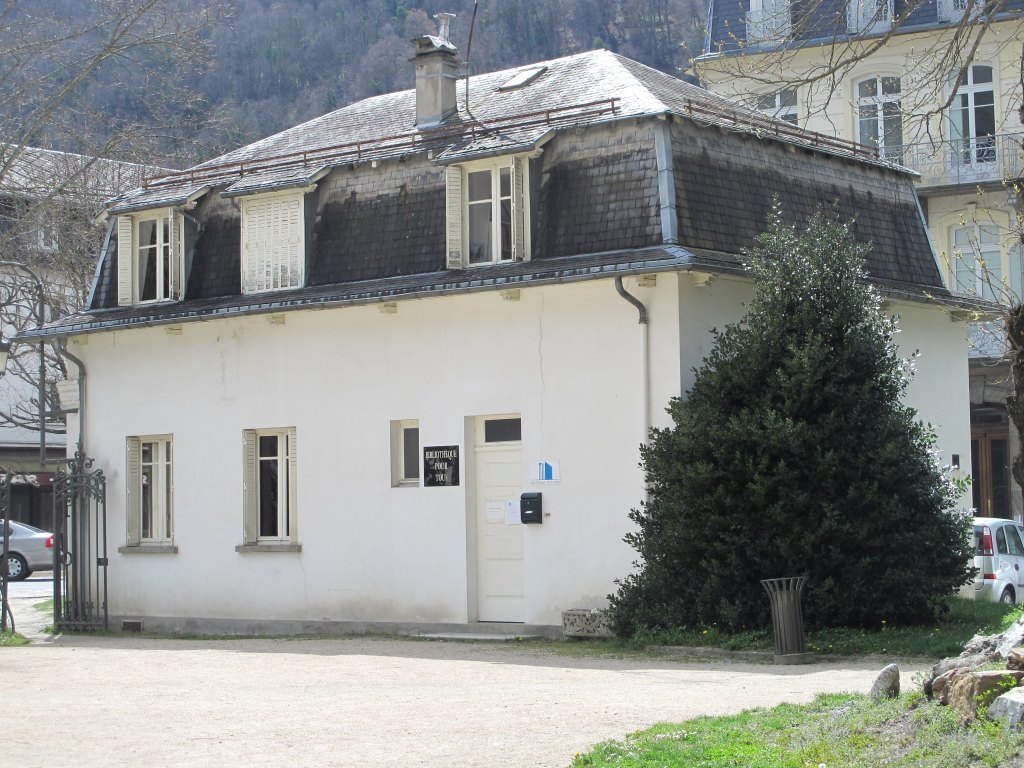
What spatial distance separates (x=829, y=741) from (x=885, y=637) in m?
6.74

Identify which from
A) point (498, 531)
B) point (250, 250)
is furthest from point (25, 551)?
point (498, 531)

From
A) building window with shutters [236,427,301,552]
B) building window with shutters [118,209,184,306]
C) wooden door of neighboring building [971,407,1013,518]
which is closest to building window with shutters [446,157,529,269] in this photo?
building window with shutters [236,427,301,552]

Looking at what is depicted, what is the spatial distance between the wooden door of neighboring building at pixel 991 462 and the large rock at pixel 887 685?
2413 cm

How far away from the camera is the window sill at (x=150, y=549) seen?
21972 mm

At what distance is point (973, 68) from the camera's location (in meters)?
31.6

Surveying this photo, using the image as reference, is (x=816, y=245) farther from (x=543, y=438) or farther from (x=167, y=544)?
(x=167, y=544)

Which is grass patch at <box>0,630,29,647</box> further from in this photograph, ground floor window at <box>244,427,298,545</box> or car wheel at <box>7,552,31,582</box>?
car wheel at <box>7,552,31,582</box>

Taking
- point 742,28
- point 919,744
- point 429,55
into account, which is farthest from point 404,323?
point 742,28

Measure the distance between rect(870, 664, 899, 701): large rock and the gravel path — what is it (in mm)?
1374

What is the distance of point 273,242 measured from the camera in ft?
69.9

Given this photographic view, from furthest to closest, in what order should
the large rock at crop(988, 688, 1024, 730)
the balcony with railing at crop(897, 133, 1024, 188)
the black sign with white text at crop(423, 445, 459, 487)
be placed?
the balcony with railing at crop(897, 133, 1024, 188), the black sign with white text at crop(423, 445, 459, 487), the large rock at crop(988, 688, 1024, 730)

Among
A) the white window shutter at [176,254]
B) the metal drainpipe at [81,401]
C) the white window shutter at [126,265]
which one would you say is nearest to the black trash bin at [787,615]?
the white window shutter at [176,254]

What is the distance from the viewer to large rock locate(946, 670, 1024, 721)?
27.5ft

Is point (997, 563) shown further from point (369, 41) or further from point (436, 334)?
point (369, 41)
